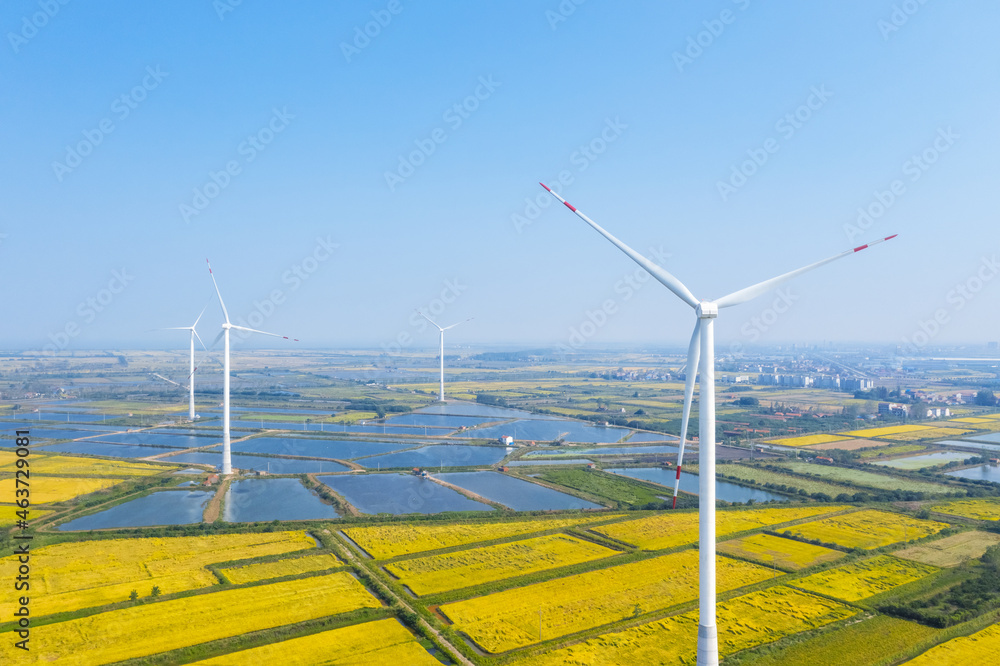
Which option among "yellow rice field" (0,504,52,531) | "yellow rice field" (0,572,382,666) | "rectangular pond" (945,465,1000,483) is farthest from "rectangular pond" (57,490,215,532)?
"rectangular pond" (945,465,1000,483)

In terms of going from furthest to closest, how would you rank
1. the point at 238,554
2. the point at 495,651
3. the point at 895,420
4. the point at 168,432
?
the point at 895,420, the point at 168,432, the point at 238,554, the point at 495,651

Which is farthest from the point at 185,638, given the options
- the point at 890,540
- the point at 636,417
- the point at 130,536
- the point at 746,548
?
the point at 636,417

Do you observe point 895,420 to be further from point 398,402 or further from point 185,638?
point 185,638

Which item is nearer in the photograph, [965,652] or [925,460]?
[965,652]

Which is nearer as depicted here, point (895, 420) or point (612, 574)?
point (612, 574)

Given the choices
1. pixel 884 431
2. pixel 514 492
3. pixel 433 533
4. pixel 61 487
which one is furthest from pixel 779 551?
pixel 884 431

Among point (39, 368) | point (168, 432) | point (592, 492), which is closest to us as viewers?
point (592, 492)

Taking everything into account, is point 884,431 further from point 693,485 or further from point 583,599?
point 583,599

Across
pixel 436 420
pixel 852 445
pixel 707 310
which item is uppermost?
pixel 707 310
